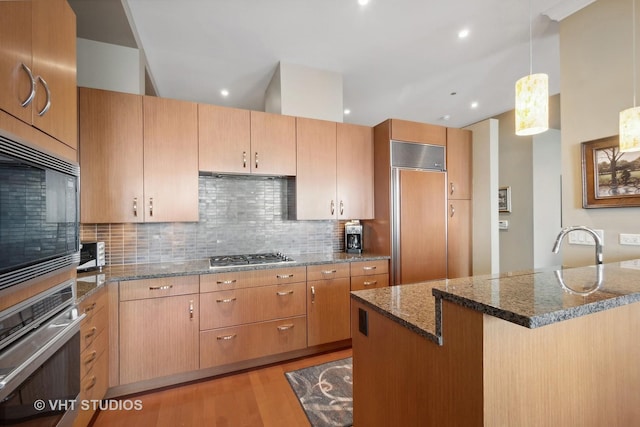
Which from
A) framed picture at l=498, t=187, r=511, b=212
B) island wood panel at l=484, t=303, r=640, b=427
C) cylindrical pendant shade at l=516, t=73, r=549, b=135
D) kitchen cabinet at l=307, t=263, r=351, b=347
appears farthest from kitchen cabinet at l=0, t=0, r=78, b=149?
framed picture at l=498, t=187, r=511, b=212

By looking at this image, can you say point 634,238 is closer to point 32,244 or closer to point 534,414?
point 534,414

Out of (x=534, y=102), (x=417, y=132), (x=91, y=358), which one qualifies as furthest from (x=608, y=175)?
(x=91, y=358)

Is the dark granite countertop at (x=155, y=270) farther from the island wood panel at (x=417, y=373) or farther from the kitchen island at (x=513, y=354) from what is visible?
the kitchen island at (x=513, y=354)

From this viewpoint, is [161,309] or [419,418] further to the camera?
[161,309]

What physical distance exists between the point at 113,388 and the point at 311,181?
2286 mm

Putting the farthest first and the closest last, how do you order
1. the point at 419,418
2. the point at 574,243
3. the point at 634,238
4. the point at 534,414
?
the point at 574,243
the point at 634,238
the point at 419,418
the point at 534,414

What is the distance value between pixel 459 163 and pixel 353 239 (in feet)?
5.24

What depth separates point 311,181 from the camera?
2.76m

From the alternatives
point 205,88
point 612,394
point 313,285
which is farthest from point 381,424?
point 205,88

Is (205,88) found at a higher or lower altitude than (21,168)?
higher

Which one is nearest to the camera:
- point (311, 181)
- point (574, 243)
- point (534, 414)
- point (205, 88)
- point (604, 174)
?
point (534, 414)

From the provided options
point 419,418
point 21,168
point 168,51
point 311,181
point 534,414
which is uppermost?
point 168,51

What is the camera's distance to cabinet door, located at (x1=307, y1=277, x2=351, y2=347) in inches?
96.0

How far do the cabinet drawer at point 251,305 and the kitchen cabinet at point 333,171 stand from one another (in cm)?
77
